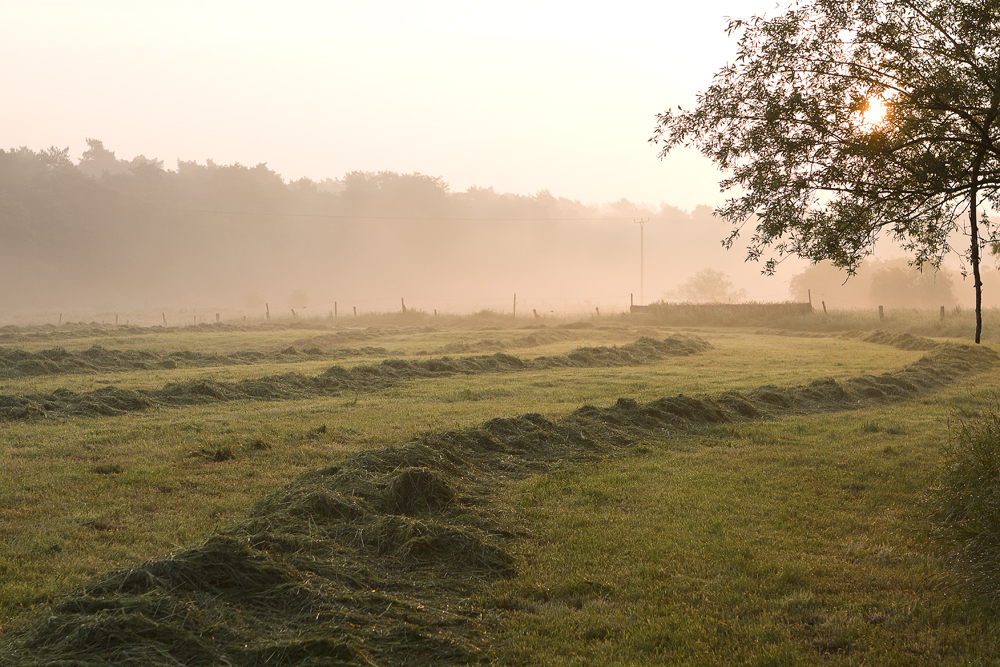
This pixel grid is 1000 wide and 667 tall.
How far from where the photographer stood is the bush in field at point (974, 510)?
18.9 ft

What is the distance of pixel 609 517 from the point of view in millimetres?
7973

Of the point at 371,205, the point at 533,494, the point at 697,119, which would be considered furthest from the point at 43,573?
the point at 371,205

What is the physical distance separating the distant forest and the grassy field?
83.7m

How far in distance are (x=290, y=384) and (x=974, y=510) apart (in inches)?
668

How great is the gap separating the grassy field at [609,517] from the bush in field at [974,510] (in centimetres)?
21

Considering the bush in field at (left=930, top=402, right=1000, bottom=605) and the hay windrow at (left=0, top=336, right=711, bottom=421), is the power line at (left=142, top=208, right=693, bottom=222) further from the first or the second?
the bush in field at (left=930, top=402, right=1000, bottom=605)

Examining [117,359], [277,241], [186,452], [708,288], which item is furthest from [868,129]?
[277,241]

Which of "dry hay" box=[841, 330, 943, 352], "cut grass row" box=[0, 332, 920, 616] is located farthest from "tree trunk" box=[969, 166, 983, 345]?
"dry hay" box=[841, 330, 943, 352]

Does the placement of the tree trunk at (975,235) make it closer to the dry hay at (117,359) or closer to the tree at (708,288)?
the dry hay at (117,359)

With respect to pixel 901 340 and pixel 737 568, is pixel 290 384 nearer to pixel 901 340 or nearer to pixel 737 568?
pixel 737 568

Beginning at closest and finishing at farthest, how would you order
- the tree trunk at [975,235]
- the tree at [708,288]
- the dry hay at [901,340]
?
the tree trunk at [975,235]
the dry hay at [901,340]
the tree at [708,288]

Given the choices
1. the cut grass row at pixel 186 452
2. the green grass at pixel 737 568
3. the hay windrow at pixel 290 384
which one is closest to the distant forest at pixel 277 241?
the hay windrow at pixel 290 384

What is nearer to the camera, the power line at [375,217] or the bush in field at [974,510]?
the bush in field at [974,510]

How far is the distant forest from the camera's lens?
Result: 94.7 meters
